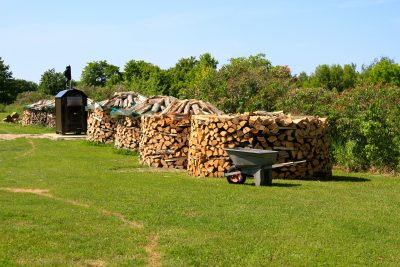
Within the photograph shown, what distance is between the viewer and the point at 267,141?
46.9 ft

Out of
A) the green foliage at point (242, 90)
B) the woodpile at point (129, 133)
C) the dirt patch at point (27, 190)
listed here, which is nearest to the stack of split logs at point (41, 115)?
the green foliage at point (242, 90)

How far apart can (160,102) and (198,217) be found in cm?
1211

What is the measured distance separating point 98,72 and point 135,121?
5909 cm

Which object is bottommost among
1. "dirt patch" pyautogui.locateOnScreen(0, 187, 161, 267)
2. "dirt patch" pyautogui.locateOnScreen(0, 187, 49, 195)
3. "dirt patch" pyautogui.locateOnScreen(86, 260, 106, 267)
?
"dirt patch" pyautogui.locateOnScreen(86, 260, 106, 267)

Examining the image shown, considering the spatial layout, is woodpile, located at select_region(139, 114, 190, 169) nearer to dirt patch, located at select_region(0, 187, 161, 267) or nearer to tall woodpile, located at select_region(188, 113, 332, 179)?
tall woodpile, located at select_region(188, 113, 332, 179)

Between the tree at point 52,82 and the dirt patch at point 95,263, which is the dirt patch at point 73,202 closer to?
the dirt patch at point 95,263

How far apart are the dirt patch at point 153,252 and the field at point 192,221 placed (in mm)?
13

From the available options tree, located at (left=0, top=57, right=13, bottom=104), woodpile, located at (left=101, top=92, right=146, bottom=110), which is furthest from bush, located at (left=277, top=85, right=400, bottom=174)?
tree, located at (left=0, top=57, right=13, bottom=104)

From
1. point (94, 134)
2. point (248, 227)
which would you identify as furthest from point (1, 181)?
point (94, 134)

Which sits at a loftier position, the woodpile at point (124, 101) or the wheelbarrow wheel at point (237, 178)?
the woodpile at point (124, 101)

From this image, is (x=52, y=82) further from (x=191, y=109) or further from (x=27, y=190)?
(x=27, y=190)

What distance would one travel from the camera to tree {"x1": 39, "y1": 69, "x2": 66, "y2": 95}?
75250mm

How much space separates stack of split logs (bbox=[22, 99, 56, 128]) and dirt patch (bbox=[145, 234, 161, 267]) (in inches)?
1164

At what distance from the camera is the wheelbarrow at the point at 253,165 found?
41.5 feet
